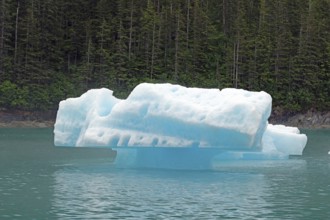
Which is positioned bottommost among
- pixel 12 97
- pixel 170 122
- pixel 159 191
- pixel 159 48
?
pixel 12 97

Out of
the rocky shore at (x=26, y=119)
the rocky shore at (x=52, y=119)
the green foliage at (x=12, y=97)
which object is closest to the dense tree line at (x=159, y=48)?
the rocky shore at (x=52, y=119)

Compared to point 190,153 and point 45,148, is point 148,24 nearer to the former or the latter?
point 45,148

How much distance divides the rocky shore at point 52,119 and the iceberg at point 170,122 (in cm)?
3609

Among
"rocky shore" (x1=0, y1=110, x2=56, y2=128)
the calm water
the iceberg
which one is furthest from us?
"rocky shore" (x1=0, y1=110, x2=56, y2=128)

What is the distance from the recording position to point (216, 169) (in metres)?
28.6

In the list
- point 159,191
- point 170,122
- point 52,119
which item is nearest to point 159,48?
point 52,119

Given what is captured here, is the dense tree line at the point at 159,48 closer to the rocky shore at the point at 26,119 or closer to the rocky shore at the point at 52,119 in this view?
the rocky shore at the point at 52,119

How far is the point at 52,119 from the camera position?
66.2 m

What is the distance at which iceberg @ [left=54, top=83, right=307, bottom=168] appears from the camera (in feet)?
78.1

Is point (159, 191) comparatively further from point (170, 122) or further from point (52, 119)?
point (52, 119)

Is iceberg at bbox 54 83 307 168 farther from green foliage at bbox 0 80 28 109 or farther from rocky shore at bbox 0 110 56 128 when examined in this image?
green foliage at bbox 0 80 28 109

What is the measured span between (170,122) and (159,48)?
50.6m

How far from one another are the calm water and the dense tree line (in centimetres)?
3822

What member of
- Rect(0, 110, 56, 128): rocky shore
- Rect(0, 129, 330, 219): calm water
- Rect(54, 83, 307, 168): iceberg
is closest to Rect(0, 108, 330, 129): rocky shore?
Rect(0, 110, 56, 128): rocky shore
